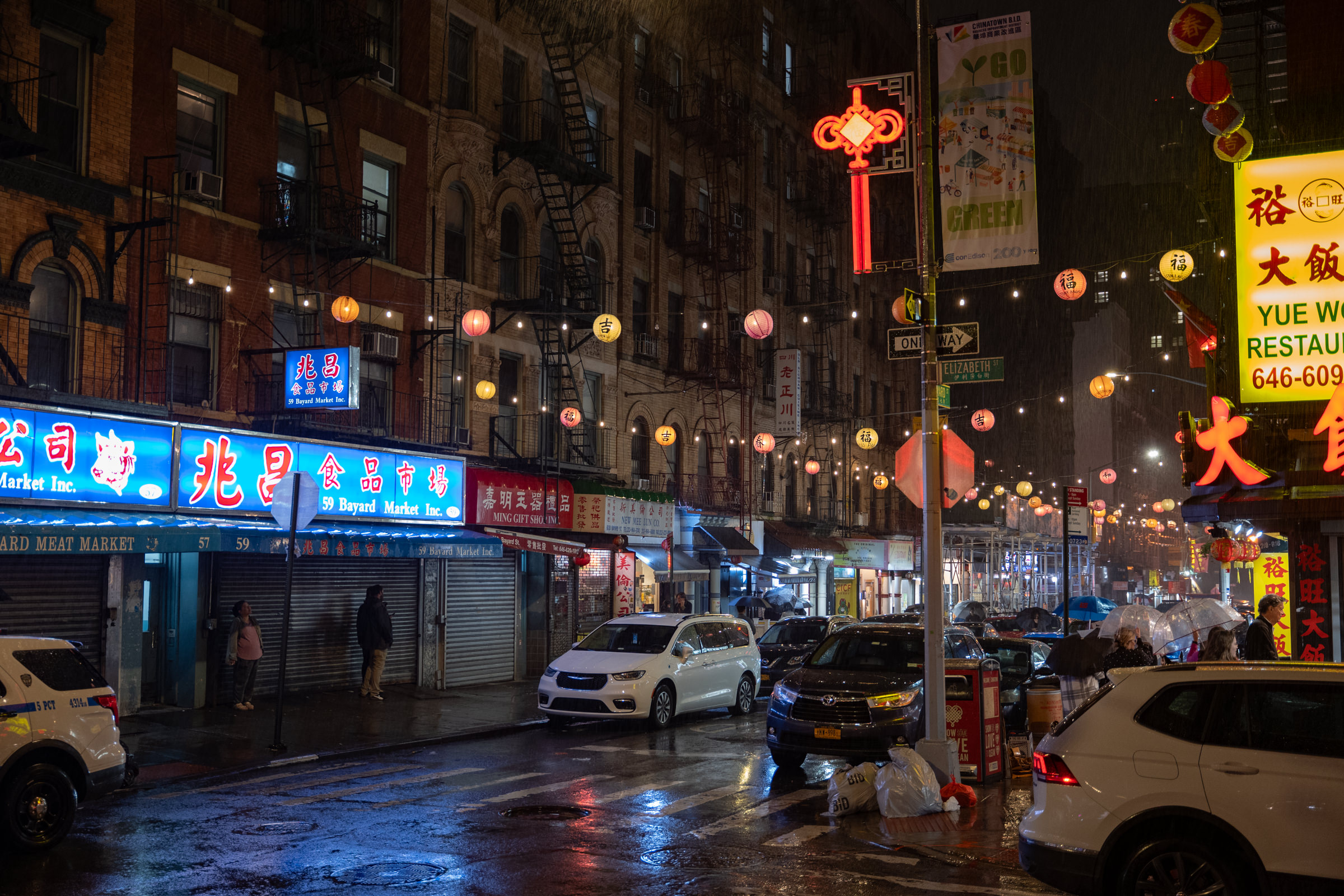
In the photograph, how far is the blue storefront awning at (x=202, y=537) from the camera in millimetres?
14820

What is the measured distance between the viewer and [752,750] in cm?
1594

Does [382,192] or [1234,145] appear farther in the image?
[382,192]

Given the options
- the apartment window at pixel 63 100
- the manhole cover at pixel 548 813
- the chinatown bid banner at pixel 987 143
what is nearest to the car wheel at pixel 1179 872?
the manhole cover at pixel 548 813

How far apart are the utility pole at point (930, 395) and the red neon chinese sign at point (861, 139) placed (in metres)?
0.34

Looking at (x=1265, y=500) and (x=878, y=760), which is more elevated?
(x=1265, y=500)

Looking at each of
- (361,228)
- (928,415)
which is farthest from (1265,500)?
(361,228)

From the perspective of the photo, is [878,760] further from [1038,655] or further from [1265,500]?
[1038,655]

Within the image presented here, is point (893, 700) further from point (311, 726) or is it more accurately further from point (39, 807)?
point (311, 726)

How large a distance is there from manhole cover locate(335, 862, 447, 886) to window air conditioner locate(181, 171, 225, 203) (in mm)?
13126

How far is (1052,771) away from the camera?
7.35 m

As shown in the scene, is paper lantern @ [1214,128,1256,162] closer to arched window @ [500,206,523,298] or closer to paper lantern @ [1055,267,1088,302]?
paper lantern @ [1055,267,1088,302]

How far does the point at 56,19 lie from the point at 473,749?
12093mm

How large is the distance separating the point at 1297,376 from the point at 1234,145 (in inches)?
135

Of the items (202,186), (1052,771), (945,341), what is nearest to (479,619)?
(202,186)
